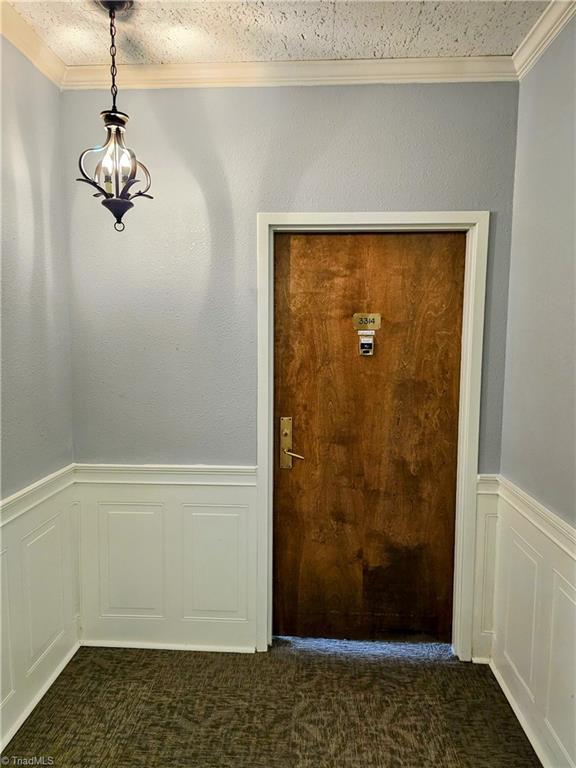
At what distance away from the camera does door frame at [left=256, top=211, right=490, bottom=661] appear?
204 cm

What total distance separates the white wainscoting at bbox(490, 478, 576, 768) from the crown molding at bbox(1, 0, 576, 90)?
176cm

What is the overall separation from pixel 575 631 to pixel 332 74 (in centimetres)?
230

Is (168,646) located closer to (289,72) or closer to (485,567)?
(485,567)

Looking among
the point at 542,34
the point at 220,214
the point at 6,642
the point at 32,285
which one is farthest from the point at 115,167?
the point at 6,642

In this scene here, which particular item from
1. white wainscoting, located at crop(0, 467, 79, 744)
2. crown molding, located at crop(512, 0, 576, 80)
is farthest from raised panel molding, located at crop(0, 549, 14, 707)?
crown molding, located at crop(512, 0, 576, 80)

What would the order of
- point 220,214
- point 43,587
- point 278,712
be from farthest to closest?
1. point 220,214
2. point 43,587
3. point 278,712

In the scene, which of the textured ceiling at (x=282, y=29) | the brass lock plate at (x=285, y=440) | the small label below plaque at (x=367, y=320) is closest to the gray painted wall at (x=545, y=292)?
the textured ceiling at (x=282, y=29)

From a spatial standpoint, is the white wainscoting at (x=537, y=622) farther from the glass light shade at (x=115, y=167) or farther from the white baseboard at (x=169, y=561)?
the glass light shade at (x=115, y=167)

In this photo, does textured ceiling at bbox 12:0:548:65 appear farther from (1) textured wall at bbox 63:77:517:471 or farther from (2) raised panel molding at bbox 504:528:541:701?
(2) raised panel molding at bbox 504:528:541:701

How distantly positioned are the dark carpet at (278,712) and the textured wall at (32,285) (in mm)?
943

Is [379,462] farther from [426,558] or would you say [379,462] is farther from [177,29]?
[177,29]

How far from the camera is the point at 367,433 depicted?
223cm

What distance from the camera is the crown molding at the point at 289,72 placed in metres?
1.94

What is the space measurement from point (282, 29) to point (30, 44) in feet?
3.22
